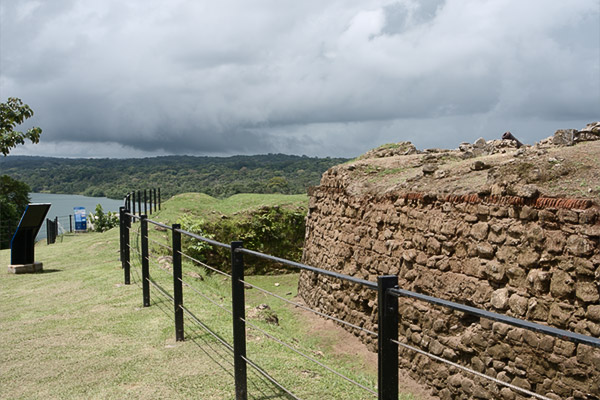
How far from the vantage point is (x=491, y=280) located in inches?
266

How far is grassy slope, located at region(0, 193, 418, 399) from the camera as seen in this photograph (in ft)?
14.7

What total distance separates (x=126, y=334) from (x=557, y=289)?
5.01 meters

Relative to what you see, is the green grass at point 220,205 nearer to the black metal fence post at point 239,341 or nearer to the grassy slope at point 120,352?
the grassy slope at point 120,352

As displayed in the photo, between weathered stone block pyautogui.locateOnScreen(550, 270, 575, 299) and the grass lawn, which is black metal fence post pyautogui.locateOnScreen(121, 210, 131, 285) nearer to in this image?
the grass lawn

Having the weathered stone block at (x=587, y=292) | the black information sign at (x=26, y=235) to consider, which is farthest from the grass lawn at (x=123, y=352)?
the weathered stone block at (x=587, y=292)

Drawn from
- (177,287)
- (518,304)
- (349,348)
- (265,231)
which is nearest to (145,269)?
(177,287)

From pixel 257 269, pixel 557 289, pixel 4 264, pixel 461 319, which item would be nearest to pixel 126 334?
pixel 461 319

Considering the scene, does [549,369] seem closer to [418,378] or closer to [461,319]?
[461,319]

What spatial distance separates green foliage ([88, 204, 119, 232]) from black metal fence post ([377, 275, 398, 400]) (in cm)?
2605

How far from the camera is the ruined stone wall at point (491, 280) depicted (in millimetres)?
5629

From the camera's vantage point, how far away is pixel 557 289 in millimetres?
5836

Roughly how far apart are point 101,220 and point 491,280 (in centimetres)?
2388

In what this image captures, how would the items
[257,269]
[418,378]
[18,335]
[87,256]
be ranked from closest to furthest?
1. [18,335]
2. [418,378]
3. [87,256]
4. [257,269]

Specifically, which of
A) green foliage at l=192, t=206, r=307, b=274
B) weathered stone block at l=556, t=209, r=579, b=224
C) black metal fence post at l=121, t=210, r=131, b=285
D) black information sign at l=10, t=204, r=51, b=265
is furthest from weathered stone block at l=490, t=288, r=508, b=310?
green foliage at l=192, t=206, r=307, b=274
